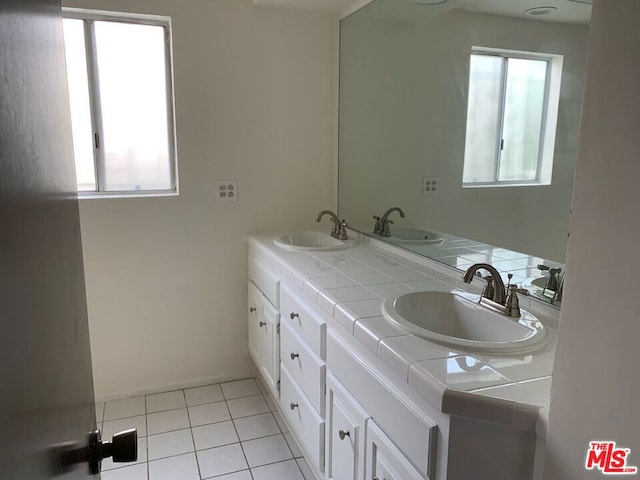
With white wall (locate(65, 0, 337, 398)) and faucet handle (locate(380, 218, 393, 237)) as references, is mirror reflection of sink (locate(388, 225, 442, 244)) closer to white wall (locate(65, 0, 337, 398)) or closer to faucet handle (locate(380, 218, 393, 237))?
faucet handle (locate(380, 218, 393, 237))

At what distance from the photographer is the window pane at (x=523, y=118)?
1.55m

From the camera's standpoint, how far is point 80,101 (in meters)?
2.43

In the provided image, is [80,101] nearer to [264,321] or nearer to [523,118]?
[264,321]

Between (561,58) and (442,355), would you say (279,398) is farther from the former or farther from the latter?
(561,58)

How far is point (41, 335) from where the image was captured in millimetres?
515

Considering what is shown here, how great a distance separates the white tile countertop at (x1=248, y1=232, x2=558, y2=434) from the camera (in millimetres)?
973

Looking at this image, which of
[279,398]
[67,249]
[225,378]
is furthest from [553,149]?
[225,378]

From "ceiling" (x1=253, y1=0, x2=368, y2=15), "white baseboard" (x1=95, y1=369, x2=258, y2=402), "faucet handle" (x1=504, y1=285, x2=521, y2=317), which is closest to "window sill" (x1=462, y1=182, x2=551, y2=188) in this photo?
"faucet handle" (x1=504, y1=285, x2=521, y2=317)

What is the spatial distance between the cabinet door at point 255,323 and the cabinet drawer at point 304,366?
1.32 ft

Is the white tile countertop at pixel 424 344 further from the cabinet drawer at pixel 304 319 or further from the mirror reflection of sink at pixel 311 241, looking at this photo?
the mirror reflection of sink at pixel 311 241

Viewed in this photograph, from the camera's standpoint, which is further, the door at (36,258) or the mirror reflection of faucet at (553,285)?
the mirror reflection of faucet at (553,285)

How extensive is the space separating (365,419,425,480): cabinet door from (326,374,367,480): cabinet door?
2.1 inches

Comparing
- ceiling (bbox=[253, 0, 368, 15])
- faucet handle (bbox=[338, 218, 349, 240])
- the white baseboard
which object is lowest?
the white baseboard

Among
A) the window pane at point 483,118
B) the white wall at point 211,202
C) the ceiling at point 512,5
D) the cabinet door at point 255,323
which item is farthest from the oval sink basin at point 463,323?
the white wall at point 211,202
